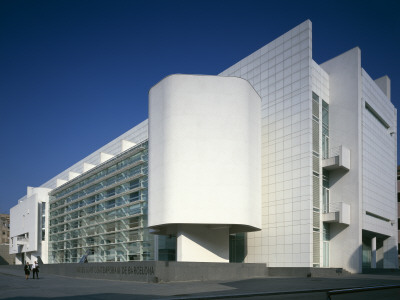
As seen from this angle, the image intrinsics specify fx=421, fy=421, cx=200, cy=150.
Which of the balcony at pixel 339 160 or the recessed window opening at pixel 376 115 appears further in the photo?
the recessed window opening at pixel 376 115

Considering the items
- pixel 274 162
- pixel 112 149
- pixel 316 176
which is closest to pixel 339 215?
pixel 316 176

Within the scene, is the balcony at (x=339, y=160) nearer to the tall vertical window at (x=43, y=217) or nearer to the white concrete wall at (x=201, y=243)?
the white concrete wall at (x=201, y=243)

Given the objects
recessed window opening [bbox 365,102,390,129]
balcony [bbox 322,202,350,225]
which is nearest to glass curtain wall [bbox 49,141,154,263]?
balcony [bbox 322,202,350,225]

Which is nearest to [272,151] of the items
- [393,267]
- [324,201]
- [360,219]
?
[324,201]

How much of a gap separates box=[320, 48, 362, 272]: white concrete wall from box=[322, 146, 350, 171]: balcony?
546 millimetres

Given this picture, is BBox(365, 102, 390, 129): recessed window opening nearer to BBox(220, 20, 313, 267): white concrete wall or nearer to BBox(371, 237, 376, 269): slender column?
BBox(220, 20, 313, 267): white concrete wall

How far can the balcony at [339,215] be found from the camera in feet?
113

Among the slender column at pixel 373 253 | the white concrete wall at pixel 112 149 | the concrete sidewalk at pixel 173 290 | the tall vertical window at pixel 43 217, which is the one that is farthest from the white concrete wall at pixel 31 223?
the slender column at pixel 373 253

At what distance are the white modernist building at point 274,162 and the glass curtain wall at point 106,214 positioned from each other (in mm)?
6240

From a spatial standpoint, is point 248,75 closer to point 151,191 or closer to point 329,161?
point 329,161

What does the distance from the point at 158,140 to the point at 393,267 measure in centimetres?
3066

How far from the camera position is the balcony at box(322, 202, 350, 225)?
34.3 m

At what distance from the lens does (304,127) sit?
35.2m

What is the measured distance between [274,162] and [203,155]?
782cm
